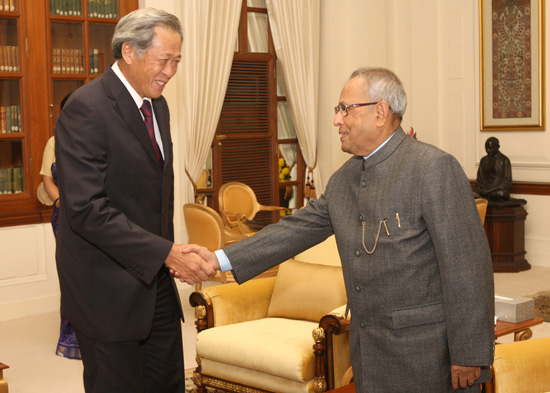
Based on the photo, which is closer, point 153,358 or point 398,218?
point 398,218

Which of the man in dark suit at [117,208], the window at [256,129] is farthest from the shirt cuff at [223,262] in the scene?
the window at [256,129]

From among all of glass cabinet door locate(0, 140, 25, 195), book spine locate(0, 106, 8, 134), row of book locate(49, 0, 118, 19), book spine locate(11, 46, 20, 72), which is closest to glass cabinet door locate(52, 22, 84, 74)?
row of book locate(49, 0, 118, 19)

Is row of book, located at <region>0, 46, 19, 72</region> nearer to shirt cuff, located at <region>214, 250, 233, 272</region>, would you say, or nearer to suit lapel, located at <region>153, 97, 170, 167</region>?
suit lapel, located at <region>153, 97, 170, 167</region>

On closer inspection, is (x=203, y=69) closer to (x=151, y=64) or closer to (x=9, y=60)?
(x=9, y=60)

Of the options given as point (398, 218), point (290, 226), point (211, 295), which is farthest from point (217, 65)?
point (398, 218)

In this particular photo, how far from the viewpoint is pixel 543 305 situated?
6199 mm

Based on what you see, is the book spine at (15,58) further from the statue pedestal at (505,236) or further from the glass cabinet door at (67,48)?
the statue pedestal at (505,236)

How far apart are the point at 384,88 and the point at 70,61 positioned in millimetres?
4931

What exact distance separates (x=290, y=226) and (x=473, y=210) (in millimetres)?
754

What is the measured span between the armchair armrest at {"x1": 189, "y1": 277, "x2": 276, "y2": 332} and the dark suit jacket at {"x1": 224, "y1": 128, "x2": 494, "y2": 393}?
1754 mm

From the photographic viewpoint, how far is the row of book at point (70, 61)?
6.66 m

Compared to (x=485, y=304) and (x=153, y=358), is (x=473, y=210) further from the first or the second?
(x=153, y=358)

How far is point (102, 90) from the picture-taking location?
8.30ft

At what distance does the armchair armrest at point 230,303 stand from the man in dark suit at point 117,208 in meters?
1.52
